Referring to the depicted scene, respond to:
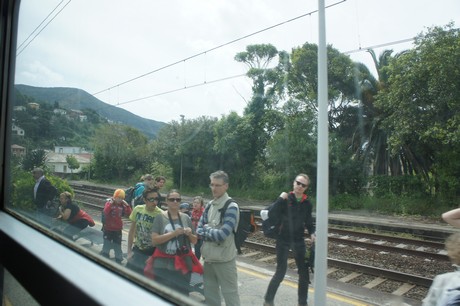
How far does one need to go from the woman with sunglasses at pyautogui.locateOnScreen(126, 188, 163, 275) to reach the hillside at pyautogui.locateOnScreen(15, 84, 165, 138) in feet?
1.04

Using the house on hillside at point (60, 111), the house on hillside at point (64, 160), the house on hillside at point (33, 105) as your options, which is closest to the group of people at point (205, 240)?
the house on hillside at point (64, 160)

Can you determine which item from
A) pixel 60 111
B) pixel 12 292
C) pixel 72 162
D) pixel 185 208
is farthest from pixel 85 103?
pixel 12 292

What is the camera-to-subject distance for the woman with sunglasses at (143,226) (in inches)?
55.4

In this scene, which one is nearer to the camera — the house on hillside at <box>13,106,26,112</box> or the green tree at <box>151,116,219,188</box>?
the green tree at <box>151,116,219,188</box>

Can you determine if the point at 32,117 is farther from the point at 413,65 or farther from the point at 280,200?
the point at 413,65

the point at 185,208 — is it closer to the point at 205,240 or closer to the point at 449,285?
the point at 205,240

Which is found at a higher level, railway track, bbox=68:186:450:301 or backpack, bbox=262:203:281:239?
backpack, bbox=262:203:281:239

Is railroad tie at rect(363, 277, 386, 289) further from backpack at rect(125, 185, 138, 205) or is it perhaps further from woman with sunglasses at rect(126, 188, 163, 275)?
backpack at rect(125, 185, 138, 205)

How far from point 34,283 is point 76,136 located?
42.0 inches

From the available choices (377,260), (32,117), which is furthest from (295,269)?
(32,117)

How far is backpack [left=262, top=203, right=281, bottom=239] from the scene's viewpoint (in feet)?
4.24

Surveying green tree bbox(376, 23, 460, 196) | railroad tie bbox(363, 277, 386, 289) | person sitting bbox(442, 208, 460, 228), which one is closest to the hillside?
green tree bbox(376, 23, 460, 196)

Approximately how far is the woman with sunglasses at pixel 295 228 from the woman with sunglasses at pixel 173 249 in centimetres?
31

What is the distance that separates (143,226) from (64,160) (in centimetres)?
73
